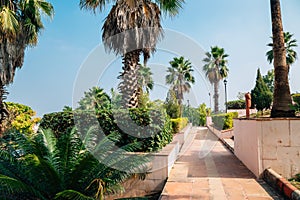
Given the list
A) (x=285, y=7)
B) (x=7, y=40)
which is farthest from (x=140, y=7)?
(x=7, y=40)

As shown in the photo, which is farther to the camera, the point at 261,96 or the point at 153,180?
the point at 261,96

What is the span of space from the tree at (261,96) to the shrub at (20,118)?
21.8 metres

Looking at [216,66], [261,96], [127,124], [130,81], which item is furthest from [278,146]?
[216,66]

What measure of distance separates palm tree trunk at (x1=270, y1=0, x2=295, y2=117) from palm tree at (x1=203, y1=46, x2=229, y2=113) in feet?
78.5

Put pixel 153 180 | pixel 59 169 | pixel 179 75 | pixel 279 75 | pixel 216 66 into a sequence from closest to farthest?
pixel 59 169, pixel 153 180, pixel 279 75, pixel 216 66, pixel 179 75

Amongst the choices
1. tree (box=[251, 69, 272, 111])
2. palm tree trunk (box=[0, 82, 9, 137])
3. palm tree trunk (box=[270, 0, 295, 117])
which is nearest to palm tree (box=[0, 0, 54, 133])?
palm tree trunk (box=[0, 82, 9, 137])

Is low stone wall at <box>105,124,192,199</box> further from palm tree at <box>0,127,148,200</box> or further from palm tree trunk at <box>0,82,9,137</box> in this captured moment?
palm tree trunk at <box>0,82,9,137</box>

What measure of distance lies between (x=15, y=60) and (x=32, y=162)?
8213 millimetres

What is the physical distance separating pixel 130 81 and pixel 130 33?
63.8 inches

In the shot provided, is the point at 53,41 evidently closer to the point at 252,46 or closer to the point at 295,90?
the point at 252,46

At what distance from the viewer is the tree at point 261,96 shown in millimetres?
24828

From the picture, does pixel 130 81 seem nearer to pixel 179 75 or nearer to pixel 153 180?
pixel 153 180

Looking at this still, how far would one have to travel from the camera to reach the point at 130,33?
7.96 metres

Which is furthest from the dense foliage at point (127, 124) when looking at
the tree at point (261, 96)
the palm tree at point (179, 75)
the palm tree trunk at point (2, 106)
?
the palm tree at point (179, 75)
